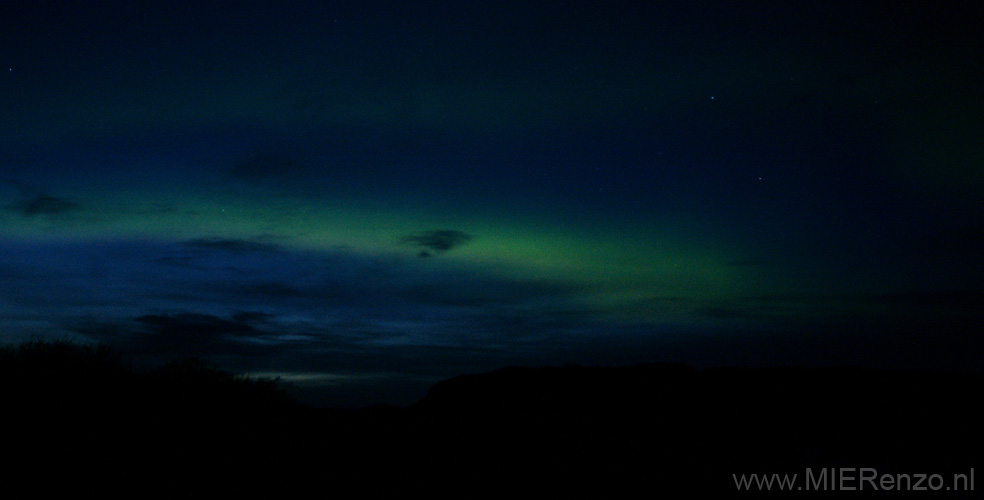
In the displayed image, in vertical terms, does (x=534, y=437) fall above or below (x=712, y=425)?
below

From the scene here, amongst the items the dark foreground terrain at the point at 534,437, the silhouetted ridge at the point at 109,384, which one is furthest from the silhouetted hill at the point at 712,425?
the silhouetted ridge at the point at 109,384

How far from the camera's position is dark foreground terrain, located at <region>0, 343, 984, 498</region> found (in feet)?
22.1

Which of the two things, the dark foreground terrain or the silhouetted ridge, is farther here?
the silhouetted ridge

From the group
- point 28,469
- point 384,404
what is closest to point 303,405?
point 384,404

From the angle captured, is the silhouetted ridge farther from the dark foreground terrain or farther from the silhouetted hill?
the silhouetted hill

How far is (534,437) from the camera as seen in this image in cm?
828

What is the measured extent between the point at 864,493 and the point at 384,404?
9.21 metres

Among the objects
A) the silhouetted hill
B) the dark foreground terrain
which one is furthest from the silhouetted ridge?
the silhouetted hill

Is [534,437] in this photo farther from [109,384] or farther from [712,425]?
[109,384]

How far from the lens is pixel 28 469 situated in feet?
26.7

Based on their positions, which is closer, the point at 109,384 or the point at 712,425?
the point at 712,425

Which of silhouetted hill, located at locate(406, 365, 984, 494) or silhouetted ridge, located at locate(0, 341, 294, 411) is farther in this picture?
silhouetted ridge, located at locate(0, 341, 294, 411)

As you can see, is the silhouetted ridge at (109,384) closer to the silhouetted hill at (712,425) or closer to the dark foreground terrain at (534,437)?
the dark foreground terrain at (534,437)

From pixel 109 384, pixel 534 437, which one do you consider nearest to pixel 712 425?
pixel 534 437
